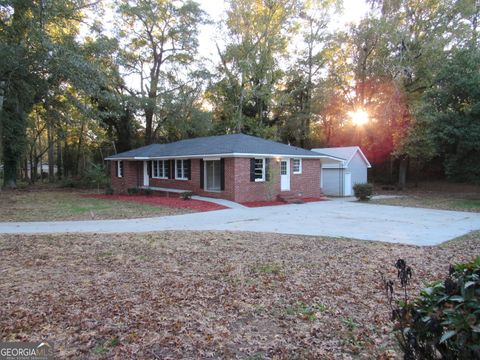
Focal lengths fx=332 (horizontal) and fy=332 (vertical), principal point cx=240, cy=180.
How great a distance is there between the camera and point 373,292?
178 inches

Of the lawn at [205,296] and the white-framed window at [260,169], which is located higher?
the white-framed window at [260,169]

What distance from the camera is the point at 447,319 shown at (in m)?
1.90

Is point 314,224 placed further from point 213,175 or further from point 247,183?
point 213,175

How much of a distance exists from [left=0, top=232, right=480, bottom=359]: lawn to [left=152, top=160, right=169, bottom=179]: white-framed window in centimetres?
1446

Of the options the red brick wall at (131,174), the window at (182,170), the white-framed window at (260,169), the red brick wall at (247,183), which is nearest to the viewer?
the red brick wall at (247,183)

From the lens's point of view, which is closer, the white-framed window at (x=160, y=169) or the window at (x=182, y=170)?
the window at (x=182, y=170)

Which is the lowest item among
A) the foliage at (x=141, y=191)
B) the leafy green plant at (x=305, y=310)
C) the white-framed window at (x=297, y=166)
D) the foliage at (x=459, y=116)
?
the leafy green plant at (x=305, y=310)

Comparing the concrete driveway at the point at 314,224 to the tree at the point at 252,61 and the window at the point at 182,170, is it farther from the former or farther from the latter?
the tree at the point at 252,61

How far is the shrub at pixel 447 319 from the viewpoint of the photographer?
1.80m

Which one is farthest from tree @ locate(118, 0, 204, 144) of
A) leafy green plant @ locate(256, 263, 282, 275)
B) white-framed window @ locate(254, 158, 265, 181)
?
leafy green plant @ locate(256, 263, 282, 275)

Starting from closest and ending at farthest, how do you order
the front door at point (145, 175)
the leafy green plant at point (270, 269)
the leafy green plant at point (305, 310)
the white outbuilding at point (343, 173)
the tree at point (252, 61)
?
the leafy green plant at point (305, 310), the leafy green plant at point (270, 269), the white outbuilding at point (343, 173), the front door at point (145, 175), the tree at point (252, 61)

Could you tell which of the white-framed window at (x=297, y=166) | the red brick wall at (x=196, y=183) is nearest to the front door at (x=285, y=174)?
the white-framed window at (x=297, y=166)

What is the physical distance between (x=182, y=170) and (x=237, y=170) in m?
5.07

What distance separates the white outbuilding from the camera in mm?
22016
